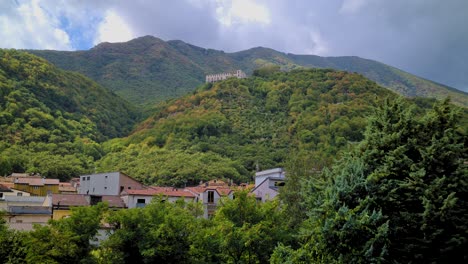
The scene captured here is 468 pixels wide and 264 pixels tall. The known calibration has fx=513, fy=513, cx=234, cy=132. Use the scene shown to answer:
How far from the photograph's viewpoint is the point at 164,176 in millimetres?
96188

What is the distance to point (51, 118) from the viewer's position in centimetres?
13188

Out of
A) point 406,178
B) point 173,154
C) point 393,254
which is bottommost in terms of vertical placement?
point 393,254

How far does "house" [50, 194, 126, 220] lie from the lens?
45.8 meters

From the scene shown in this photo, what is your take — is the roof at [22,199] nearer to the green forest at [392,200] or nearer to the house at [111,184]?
the house at [111,184]

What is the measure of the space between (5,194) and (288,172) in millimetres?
32551

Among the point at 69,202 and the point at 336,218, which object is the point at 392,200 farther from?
the point at 69,202

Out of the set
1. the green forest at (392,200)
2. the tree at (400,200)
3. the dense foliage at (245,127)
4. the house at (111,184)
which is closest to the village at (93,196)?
the house at (111,184)

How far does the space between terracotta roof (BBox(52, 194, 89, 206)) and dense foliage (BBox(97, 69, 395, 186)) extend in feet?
141

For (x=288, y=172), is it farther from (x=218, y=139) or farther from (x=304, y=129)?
(x=218, y=139)

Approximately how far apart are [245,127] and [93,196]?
282ft

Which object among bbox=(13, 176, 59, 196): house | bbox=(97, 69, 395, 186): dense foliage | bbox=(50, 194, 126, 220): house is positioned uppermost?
bbox=(97, 69, 395, 186): dense foliage

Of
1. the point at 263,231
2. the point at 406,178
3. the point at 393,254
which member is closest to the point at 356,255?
the point at 393,254

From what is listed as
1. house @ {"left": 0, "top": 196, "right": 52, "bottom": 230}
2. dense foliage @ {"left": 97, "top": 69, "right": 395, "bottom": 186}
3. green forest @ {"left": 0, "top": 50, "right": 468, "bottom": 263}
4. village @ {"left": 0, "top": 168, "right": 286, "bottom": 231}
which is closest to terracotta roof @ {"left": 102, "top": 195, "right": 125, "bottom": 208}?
village @ {"left": 0, "top": 168, "right": 286, "bottom": 231}

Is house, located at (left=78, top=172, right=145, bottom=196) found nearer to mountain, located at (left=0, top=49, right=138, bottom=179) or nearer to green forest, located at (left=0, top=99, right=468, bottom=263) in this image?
mountain, located at (left=0, top=49, right=138, bottom=179)
